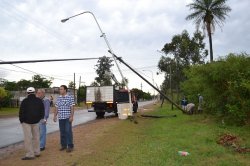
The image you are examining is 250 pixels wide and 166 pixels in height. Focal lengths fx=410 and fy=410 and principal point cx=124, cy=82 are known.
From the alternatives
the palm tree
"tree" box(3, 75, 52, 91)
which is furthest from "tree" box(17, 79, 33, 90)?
the palm tree

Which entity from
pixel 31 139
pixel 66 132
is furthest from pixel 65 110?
pixel 31 139

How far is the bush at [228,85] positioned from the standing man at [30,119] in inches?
376

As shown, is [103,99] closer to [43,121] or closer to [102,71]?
[43,121]

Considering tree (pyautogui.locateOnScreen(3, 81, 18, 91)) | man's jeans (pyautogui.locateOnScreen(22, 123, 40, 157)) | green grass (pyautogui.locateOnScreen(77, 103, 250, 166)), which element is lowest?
green grass (pyautogui.locateOnScreen(77, 103, 250, 166))

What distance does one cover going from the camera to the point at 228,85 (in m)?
19.2

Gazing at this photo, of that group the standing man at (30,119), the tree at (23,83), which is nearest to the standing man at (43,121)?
the standing man at (30,119)

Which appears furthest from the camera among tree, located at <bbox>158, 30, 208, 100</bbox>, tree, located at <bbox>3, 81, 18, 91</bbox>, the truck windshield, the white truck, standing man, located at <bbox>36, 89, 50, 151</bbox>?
tree, located at <bbox>3, 81, 18, 91</bbox>

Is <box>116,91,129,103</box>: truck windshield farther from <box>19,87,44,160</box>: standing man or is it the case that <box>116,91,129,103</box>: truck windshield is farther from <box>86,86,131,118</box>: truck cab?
<box>19,87,44,160</box>: standing man

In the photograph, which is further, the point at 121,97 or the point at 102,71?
the point at 102,71

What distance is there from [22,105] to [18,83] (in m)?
112

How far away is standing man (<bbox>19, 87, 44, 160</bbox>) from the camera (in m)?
10.1

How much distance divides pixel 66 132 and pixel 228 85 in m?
10.3

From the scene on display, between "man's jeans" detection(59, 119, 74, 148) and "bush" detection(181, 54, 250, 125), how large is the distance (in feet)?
27.5

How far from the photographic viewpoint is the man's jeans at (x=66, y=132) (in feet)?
36.9
